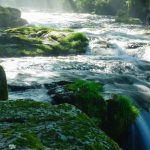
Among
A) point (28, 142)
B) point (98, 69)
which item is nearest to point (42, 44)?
point (98, 69)

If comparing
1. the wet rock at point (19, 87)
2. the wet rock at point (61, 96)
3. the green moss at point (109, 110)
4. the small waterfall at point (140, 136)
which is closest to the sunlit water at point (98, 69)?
the wet rock at point (19, 87)

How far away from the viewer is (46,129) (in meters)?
5.91

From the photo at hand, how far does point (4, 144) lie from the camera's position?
512cm

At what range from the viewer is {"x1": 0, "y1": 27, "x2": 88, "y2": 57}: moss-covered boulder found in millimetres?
26266

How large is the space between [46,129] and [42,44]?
22734 millimetres

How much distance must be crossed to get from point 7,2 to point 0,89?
159 m

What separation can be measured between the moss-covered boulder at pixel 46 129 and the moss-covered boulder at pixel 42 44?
19.0 metres

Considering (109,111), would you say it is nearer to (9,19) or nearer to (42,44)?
(42,44)

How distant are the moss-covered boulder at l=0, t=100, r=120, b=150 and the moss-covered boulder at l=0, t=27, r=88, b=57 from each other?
1903cm

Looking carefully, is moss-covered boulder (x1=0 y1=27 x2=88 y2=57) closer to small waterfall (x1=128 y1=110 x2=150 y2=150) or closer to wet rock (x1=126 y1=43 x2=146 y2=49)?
wet rock (x1=126 y1=43 x2=146 y2=49)

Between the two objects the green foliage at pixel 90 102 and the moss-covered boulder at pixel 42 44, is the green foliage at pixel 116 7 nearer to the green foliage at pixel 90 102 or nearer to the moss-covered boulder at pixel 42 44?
the moss-covered boulder at pixel 42 44

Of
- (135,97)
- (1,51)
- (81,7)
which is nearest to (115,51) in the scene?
(1,51)

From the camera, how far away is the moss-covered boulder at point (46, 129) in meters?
5.33

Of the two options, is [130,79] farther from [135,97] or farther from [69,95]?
[69,95]
